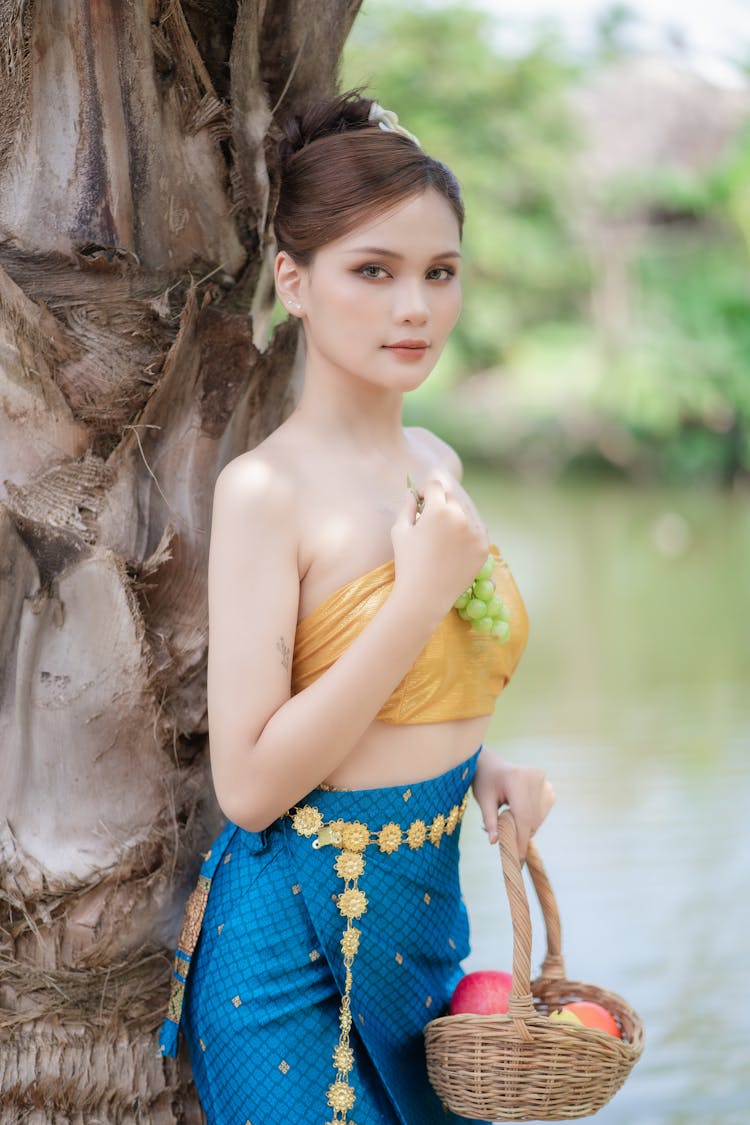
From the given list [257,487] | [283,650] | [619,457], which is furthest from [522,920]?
[619,457]

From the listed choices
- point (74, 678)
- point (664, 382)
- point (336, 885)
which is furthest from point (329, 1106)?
point (664, 382)

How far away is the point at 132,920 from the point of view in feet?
4.70

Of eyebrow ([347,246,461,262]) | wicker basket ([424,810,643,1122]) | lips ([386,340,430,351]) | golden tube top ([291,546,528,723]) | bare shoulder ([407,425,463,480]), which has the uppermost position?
eyebrow ([347,246,461,262])

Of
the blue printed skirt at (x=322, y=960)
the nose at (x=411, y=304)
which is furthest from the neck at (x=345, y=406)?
the blue printed skirt at (x=322, y=960)

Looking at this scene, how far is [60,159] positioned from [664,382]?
14154 millimetres

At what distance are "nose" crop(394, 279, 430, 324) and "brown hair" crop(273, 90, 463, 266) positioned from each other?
0.26 feet

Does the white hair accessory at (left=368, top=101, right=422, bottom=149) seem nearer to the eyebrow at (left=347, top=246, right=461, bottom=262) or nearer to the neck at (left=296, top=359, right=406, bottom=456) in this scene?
the eyebrow at (left=347, top=246, right=461, bottom=262)

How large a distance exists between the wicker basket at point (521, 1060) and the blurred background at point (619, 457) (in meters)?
1.40

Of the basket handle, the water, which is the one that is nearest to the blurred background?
the water

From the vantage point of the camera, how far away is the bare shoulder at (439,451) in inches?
61.7

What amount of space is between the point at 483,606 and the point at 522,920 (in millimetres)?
314

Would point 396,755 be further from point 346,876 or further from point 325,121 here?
point 325,121

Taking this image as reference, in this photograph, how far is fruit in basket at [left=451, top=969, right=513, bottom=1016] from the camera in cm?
138

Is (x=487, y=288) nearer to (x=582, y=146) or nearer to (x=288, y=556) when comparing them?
(x=582, y=146)
